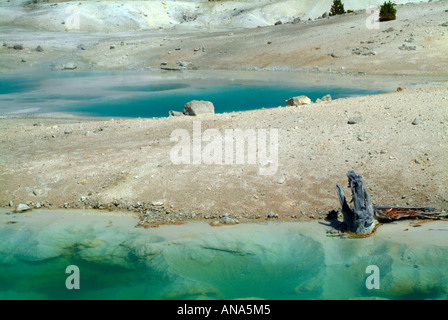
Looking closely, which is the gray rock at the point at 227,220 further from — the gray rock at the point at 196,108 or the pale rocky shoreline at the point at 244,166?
the gray rock at the point at 196,108

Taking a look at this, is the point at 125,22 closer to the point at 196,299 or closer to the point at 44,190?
the point at 44,190

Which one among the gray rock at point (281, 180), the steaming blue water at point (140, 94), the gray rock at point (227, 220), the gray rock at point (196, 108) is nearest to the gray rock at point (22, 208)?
the gray rock at point (227, 220)

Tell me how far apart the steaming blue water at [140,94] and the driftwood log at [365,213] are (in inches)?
330

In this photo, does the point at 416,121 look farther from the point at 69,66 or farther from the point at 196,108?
the point at 69,66

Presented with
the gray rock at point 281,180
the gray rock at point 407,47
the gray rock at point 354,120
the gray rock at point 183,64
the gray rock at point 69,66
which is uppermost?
the gray rock at point 69,66

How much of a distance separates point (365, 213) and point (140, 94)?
13228 millimetres

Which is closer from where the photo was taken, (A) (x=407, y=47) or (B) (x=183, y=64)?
(A) (x=407, y=47)

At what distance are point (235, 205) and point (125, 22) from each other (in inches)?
1519

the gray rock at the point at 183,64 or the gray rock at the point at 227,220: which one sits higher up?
the gray rock at the point at 183,64

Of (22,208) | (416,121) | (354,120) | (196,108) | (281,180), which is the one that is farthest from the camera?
(196,108)

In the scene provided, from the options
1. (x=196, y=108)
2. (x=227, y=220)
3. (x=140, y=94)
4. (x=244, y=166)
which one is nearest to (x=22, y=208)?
(x=227, y=220)

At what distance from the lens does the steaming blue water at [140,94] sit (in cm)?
1466

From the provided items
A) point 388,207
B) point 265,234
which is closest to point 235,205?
point 265,234

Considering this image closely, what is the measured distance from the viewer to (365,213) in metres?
5.37
